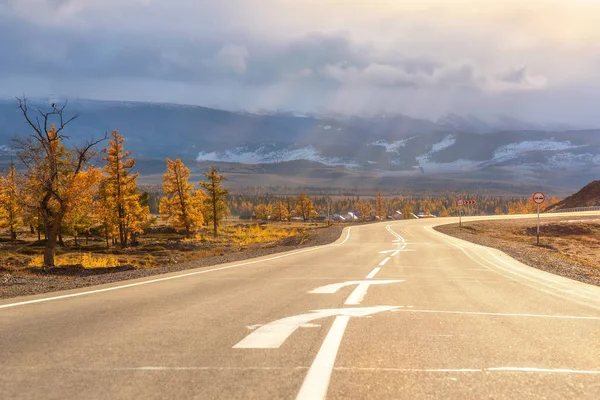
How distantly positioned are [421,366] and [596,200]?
102715mm

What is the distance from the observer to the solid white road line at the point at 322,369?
145 inches

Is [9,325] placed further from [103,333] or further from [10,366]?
[10,366]

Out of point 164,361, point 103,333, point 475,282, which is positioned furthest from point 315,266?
point 164,361

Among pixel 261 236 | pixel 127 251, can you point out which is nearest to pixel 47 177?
pixel 127 251

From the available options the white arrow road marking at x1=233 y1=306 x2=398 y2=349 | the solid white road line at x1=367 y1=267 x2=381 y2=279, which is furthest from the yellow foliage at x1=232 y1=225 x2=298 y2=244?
the white arrow road marking at x1=233 y1=306 x2=398 y2=349

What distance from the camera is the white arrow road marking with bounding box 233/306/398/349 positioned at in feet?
17.0

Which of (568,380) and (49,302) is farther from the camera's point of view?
(49,302)

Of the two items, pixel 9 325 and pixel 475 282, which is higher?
pixel 9 325

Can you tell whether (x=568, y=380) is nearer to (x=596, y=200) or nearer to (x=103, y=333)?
(x=103, y=333)

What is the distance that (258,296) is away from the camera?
29.2 feet

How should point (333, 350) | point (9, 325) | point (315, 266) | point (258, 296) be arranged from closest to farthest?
point (333, 350), point (9, 325), point (258, 296), point (315, 266)

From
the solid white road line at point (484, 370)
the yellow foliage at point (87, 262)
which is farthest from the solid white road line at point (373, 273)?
the yellow foliage at point (87, 262)

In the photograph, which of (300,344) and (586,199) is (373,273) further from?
(586,199)

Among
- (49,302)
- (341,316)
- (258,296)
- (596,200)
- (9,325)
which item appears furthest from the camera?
(596,200)
